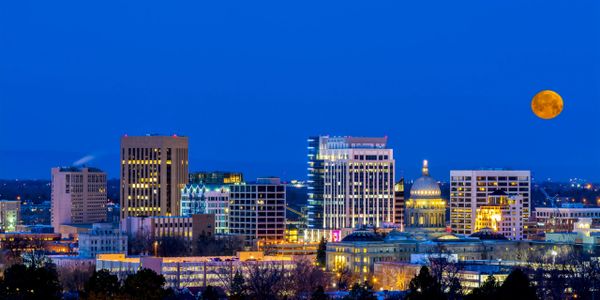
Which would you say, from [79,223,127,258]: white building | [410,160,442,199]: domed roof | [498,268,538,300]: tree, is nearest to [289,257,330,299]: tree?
[79,223,127,258]: white building

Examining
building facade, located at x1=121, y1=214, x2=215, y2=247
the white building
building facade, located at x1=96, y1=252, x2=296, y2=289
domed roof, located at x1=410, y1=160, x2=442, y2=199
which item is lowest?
building facade, located at x1=96, y1=252, x2=296, y2=289

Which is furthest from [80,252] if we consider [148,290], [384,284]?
[148,290]

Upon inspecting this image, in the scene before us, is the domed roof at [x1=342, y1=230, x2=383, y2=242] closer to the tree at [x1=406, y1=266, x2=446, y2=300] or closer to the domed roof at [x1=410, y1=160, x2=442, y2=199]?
the domed roof at [x1=410, y1=160, x2=442, y2=199]

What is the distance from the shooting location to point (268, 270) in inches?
5723

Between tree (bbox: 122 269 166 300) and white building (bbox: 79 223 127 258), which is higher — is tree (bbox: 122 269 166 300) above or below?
below

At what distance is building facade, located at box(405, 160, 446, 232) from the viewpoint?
192m

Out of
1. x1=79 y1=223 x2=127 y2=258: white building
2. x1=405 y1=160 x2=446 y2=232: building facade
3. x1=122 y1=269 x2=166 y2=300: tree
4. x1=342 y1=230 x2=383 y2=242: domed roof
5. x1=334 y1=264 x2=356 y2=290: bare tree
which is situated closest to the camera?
x1=122 y1=269 x2=166 y2=300: tree

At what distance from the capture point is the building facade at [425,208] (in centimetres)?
19238

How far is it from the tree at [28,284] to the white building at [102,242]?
2703 inches

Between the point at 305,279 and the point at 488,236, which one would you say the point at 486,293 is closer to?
the point at 305,279

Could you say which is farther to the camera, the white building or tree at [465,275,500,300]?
the white building

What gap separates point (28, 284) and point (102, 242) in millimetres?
74947

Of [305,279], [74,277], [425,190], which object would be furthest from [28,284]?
[425,190]

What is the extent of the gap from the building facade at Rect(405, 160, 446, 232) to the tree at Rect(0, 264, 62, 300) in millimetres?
92612
